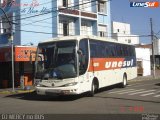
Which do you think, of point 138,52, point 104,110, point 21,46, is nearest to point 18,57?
point 21,46

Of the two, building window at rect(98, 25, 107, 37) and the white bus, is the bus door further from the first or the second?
building window at rect(98, 25, 107, 37)

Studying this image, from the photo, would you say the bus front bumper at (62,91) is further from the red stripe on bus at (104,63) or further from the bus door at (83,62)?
the red stripe on bus at (104,63)

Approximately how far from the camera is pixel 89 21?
40.7 metres

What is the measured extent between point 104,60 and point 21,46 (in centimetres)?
1000

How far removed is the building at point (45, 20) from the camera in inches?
1318

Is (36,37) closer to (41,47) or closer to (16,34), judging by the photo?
(16,34)

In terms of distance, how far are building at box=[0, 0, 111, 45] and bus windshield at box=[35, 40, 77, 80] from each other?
10.8 meters

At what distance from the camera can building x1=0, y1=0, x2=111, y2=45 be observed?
3347cm

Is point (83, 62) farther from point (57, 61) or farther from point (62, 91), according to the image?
point (62, 91)

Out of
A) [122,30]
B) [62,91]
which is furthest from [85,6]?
[122,30]

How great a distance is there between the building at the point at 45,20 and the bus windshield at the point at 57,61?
1076 centimetres

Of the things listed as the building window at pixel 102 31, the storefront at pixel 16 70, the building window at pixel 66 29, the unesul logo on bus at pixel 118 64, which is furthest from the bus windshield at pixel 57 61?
the building window at pixel 102 31

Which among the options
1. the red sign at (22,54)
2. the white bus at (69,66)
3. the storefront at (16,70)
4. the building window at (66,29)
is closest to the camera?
the white bus at (69,66)

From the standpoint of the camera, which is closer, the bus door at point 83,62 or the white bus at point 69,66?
the white bus at point 69,66
